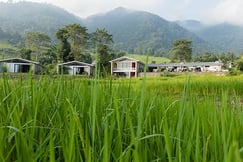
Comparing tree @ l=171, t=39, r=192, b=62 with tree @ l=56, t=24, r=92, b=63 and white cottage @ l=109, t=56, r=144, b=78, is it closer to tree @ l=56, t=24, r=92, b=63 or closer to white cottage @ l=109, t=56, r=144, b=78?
tree @ l=56, t=24, r=92, b=63

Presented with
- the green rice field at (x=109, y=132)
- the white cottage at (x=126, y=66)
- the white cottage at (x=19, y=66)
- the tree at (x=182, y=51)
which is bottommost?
the green rice field at (x=109, y=132)

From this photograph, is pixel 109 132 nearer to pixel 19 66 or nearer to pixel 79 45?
pixel 19 66

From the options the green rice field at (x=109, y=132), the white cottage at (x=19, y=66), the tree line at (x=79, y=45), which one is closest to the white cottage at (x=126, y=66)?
the tree line at (x=79, y=45)

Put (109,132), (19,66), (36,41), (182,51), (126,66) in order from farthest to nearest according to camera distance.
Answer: (182,51), (36,41), (126,66), (19,66), (109,132)

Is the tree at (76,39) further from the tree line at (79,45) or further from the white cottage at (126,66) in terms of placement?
the white cottage at (126,66)

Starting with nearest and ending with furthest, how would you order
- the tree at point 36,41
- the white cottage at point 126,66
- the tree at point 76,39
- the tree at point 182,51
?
the white cottage at point 126,66, the tree at point 76,39, the tree at point 36,41, the tree at point 182,51

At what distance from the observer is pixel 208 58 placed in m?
77.2

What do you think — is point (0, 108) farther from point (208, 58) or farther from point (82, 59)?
point (208, 58)

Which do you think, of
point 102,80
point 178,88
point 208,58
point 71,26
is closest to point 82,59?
point 71,26

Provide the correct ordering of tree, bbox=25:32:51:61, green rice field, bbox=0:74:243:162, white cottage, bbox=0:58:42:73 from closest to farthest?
green rice field, bbox=0:74:243:162 → white cottage, bbox=0:58:42:73 → tree, bbox=25:32:51:61

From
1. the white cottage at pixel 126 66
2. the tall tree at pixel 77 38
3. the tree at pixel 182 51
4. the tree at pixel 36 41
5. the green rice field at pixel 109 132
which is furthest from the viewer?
the tree at pixel 182 51

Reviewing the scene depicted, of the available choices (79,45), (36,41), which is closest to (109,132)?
(79,45)

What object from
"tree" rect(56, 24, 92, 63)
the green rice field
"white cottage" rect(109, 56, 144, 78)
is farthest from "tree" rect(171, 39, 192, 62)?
the green rice field

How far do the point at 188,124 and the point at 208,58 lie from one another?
80205 millimetres
